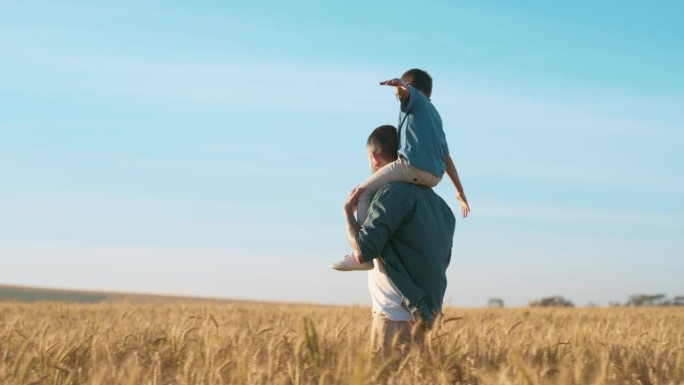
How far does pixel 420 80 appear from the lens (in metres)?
4.60

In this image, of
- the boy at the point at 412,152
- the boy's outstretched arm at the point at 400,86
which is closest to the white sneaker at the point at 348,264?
the boy at the point at 412,152

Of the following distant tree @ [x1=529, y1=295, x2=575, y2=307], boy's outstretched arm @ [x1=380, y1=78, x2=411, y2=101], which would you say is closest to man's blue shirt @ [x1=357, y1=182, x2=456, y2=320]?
boy's outstretched arm @ [x1=380, y1=78, x2=411, y2=101]

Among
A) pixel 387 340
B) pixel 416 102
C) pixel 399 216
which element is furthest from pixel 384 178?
pixel 387 340

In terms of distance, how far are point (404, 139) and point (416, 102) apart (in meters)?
0.26

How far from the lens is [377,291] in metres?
4.12

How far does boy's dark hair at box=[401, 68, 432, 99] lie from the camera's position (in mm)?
4594

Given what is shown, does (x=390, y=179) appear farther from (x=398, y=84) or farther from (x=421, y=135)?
(x=398, y=84)

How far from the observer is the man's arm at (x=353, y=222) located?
3.90m

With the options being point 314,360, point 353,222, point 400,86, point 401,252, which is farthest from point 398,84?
point 314,360

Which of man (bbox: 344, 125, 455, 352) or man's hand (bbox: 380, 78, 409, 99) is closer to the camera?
man (bbox: 344, 125, 455, 352)

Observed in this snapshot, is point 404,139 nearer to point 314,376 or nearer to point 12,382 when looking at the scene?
point 314,376

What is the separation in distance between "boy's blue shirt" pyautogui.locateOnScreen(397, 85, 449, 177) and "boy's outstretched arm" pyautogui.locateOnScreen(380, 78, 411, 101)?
0.03 m

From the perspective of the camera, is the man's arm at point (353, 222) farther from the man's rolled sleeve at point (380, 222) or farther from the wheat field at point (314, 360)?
the wheat field at point (314, 360)

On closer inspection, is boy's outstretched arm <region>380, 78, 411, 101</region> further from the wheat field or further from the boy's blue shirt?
the wheat field
